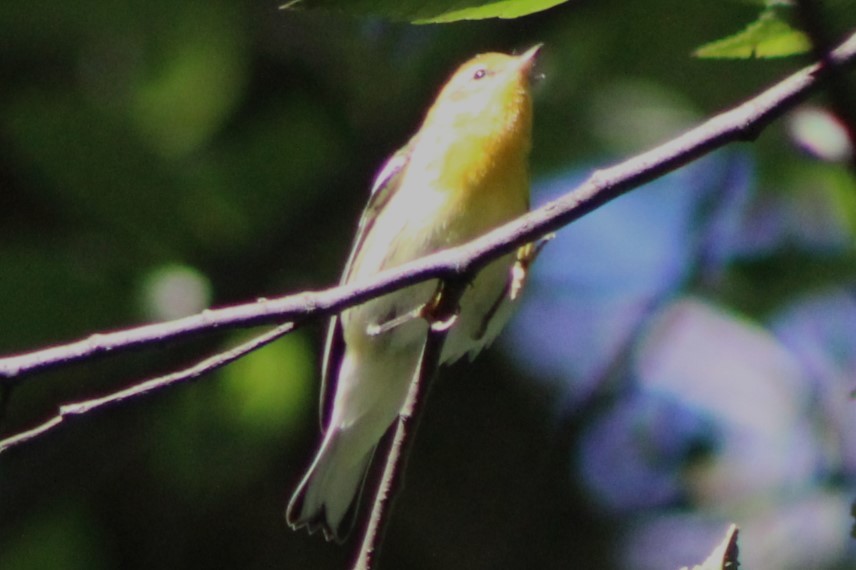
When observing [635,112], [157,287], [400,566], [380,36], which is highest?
[380,36]

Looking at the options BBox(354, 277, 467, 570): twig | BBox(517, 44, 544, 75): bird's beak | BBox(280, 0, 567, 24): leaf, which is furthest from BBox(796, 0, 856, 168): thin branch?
BBox(517, 44, 544, 75): bird's beak

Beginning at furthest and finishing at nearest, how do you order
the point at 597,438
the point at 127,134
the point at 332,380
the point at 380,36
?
the point at 597,438 → the point at 380,36 → the point at 127,134 → the point at 332,380

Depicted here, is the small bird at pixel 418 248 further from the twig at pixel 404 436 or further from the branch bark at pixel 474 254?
the branch bark at pixel 474 254

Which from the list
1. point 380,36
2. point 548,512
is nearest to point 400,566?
point 548,512

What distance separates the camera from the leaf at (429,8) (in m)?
1.68

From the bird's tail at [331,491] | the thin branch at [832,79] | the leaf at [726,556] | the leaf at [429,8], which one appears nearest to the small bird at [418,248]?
the bird's tail at [331,491]

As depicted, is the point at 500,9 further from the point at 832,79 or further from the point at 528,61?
the point at 528,61

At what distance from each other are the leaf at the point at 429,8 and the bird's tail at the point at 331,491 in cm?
341

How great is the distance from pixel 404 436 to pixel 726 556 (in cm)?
65

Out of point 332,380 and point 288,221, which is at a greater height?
point 288,221

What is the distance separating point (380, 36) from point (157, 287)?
1.77 meters

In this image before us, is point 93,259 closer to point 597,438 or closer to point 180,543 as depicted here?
point 180,543

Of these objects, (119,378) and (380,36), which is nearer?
(119,378)

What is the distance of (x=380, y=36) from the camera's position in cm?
623
